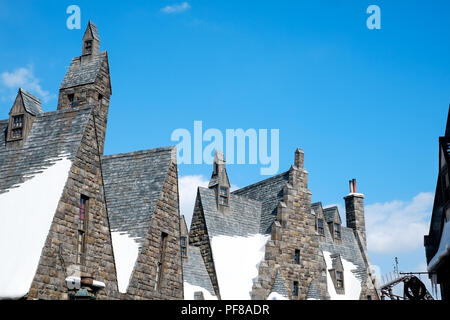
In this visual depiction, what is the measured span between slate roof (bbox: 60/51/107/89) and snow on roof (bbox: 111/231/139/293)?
686 centimetres

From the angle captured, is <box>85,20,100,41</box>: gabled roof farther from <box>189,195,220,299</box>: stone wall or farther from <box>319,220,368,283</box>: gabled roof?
<box>319,220,368,283</box>: gabled roof

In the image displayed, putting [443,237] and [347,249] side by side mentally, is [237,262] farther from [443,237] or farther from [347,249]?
[443,237]

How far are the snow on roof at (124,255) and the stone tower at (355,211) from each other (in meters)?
23.5

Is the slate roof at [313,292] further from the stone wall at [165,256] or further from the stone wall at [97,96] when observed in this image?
the stone wall at [97,96]

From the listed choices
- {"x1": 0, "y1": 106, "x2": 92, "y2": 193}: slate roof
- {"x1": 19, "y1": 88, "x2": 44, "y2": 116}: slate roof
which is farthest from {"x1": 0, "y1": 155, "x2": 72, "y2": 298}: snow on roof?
{"x1": 19, "y1": 88, "x2": 44, "y2": 116}: slate roof

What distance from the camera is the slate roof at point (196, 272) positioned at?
25.8m

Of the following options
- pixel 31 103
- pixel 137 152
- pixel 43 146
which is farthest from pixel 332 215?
pixel 43 146

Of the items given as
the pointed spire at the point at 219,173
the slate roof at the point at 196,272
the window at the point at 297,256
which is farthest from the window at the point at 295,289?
the pointed spire at the point at 219,173

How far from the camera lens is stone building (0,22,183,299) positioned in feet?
45.9

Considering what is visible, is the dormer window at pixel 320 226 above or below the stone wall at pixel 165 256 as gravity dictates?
above

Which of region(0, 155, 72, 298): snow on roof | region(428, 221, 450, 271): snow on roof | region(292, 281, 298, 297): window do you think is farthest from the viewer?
region(292, 281, 298, 297): window

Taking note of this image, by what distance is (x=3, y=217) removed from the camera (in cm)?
1469

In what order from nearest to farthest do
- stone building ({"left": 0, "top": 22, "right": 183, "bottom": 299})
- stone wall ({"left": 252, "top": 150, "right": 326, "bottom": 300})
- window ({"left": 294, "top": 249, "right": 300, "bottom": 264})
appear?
stone building ({"left": 0, "top": 22, "right": 183, "bottom": 299}) → stone wall ({"left": 252, "top": 150, "right": 326, "bottom": 300}) → window ({"left": 294, "top": 249, "right": 300, "bottom": 264})
